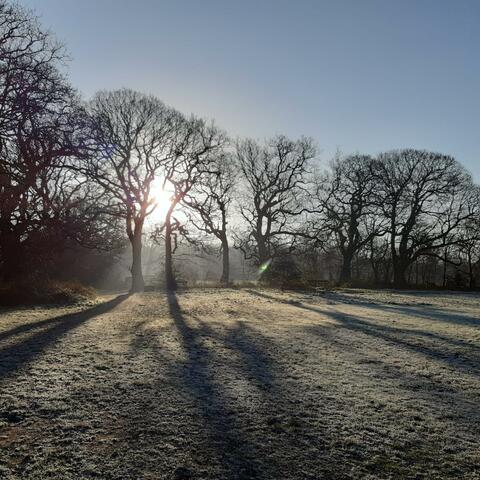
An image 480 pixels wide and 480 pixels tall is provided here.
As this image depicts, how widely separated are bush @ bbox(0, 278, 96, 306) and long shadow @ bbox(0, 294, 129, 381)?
12.2ft

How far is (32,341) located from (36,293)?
7788 mm

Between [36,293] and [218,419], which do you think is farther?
[36,293]

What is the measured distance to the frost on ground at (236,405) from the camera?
3.47 meters

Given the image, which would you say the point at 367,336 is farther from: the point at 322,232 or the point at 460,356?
the point at 322,232

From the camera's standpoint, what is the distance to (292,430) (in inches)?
161

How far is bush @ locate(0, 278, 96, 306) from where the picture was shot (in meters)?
13.8

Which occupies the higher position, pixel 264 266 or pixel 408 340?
pixel 264 266

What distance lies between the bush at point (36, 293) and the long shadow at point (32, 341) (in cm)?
372

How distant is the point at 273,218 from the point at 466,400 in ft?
115

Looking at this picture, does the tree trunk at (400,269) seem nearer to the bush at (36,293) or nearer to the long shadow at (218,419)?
the bush at (36,293)

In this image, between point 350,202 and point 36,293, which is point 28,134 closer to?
point 36,293

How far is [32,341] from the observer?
771 centimetres

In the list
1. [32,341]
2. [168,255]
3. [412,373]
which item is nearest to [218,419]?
[412,373]

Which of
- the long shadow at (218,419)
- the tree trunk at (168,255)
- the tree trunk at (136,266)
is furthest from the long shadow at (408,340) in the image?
the tree trunk at (136,266)
